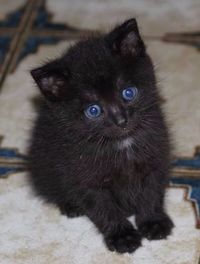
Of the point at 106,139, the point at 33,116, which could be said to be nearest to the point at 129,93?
the point at 106,139

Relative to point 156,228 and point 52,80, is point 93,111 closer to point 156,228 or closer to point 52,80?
point 52,80

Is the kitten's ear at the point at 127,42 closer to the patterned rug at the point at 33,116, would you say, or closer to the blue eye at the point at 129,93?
the blue eye at the point at 129,93

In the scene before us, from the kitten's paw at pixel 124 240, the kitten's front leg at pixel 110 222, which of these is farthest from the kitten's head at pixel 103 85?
the kitten's paw at pixel 124 240

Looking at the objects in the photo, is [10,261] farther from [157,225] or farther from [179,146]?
[179,146]

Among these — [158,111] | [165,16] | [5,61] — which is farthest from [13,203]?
[165,16]

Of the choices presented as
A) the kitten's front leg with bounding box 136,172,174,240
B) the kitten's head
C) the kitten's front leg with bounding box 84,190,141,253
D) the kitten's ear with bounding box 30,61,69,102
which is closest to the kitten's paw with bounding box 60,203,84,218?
the kitten's front leg with bounding box 84,190,141,253
